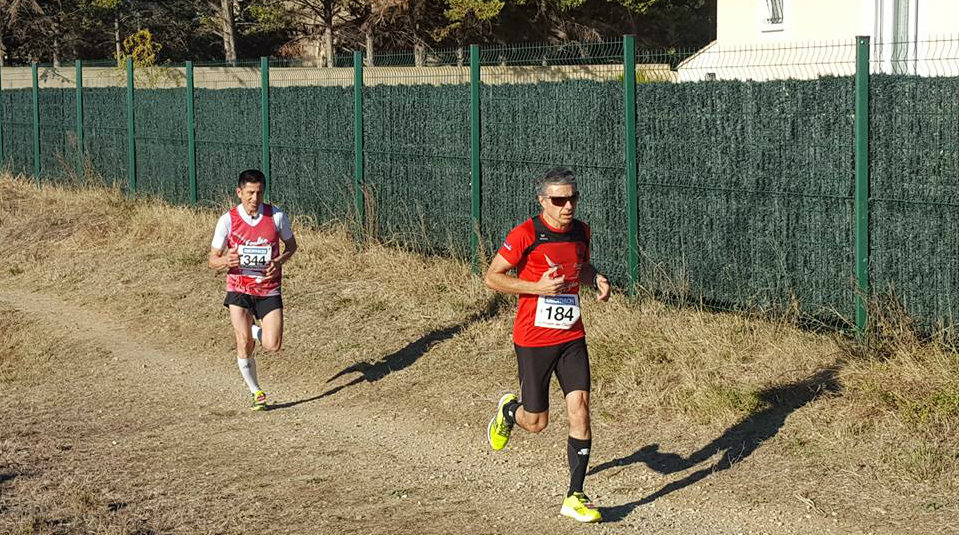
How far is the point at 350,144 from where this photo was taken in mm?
15820

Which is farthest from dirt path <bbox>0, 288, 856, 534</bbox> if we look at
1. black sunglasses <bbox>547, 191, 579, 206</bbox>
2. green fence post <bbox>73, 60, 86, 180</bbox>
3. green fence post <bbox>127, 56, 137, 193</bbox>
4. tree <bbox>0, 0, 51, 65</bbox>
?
tree <bbox>0, 0, 51, 65</bbox>

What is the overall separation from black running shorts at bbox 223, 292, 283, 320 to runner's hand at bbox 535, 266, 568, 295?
3.55 m

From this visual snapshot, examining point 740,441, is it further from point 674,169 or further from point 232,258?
point 232,258

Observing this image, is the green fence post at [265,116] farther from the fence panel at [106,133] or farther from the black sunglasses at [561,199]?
the black sunglasses at [561,199]

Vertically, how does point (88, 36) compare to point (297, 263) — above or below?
above

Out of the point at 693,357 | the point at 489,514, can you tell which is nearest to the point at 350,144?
the point at 693,357

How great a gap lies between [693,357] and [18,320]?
749cm

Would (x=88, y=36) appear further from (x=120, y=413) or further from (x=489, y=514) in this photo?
(x=489, y=514)

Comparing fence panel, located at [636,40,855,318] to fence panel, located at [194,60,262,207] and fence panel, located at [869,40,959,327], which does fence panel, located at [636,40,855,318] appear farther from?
fence panel, located at [194,60,262,207]

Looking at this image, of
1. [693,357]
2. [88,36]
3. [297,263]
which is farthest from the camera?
[88,36]

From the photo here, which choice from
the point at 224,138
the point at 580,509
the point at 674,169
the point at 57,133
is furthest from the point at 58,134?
the point at 580,509

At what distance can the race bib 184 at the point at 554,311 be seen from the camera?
294 inches

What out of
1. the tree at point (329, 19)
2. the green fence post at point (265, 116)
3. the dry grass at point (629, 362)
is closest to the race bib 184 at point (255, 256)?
the dry grass at point (629, 362)

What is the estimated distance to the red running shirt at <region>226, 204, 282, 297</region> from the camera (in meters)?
10.2
